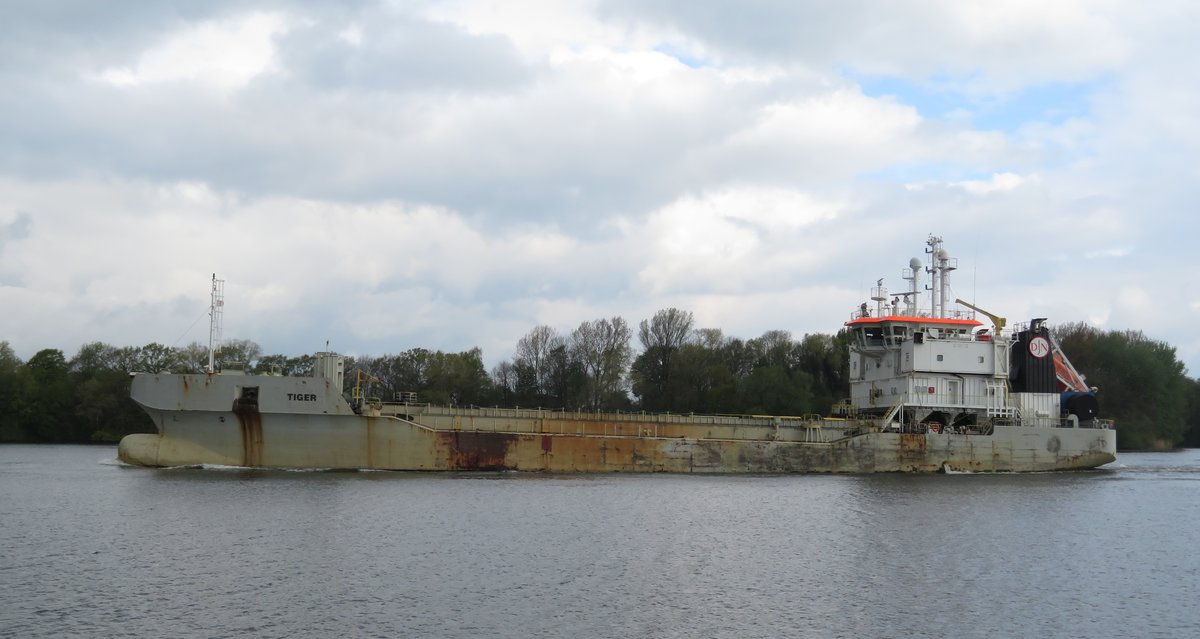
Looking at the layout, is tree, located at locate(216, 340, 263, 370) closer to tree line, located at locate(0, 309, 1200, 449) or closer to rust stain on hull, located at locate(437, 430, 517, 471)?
tree line, located at locate(0, 309, 1200, 449)

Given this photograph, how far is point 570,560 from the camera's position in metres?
22.3

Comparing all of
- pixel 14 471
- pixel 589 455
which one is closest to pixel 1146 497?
pixel 589 455

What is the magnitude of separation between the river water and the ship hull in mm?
1965

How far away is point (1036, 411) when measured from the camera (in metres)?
47.6

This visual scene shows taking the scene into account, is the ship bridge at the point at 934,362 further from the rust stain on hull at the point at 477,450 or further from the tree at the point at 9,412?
the tree at the point at 9,412

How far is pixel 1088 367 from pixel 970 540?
2702 inches

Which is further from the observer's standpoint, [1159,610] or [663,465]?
[663,465]

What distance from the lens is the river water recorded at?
17406 mm

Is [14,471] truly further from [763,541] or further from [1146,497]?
[1146,497]

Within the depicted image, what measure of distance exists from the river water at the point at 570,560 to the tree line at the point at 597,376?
152ft

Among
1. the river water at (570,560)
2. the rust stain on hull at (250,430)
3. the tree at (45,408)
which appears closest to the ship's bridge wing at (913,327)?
the river water at (570,560)

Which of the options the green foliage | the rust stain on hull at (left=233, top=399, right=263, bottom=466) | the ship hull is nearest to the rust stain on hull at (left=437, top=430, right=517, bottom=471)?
the ship hull

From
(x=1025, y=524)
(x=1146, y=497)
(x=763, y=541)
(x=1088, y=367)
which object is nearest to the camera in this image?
(x=763, y=541)

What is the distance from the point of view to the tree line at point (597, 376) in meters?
82.1
